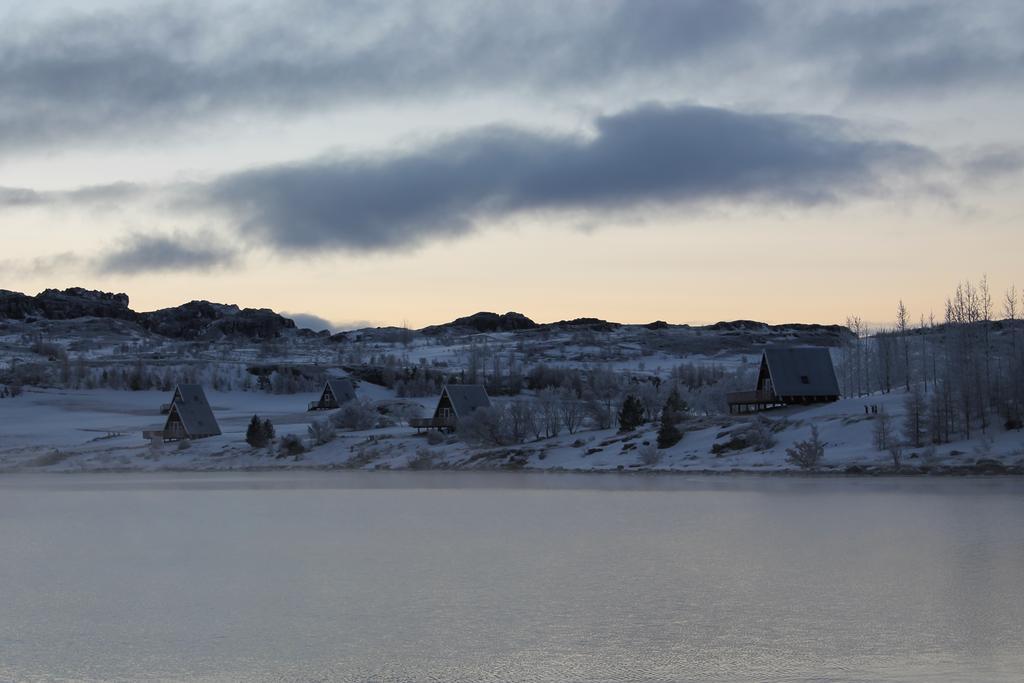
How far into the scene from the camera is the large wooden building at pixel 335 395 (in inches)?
5723

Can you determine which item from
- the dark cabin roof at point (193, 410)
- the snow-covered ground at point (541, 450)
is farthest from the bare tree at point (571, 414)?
the dark cabin roof at point (193, 410)

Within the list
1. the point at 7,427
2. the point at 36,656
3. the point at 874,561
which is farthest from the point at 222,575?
the point at 7,427

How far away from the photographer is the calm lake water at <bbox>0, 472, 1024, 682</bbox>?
18141 millimetres

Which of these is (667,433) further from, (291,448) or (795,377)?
(291,448)

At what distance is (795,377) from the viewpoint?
3455 inches

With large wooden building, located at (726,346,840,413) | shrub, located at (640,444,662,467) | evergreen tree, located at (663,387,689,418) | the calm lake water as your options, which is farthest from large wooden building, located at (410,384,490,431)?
the calm lake water

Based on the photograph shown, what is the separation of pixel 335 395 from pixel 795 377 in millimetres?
74657

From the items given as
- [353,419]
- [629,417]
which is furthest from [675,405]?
[353,419]

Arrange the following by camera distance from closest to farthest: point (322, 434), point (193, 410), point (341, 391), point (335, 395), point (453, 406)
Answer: point (322, 434)
point (453, 406)
point (193, 410)
point (335, 395)
point (341, 391)

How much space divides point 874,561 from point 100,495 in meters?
45.6

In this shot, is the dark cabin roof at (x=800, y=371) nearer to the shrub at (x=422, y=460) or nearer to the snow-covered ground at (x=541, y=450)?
the snow-covered ground at (x=541, y=450)

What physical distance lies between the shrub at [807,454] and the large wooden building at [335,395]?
87.8 metres

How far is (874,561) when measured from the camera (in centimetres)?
2794

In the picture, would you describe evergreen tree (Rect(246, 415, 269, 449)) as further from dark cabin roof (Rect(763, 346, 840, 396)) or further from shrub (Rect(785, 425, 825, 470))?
shrub (Rect(785, 425, 825, 470))
